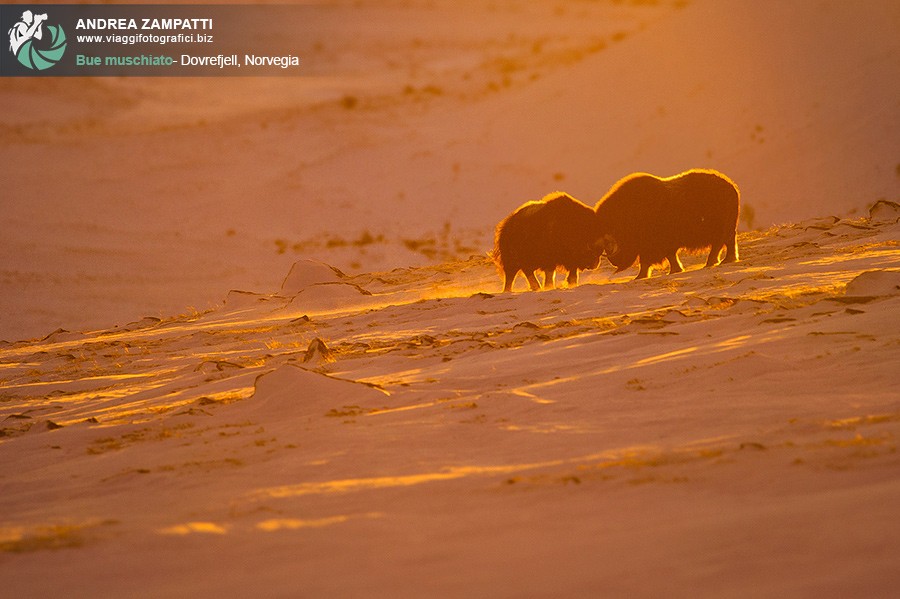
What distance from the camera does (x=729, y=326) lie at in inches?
239

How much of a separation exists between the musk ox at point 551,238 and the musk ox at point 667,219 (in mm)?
201

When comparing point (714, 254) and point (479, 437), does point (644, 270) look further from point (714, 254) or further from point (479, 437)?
point (479, 437)

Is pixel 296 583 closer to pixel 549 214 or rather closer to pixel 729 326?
pixel 729 326

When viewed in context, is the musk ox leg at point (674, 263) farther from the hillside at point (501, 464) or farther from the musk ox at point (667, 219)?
the hillside at point (501, 464)

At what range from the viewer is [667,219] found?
11.3 metres

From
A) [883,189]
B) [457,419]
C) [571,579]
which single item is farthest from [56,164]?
[571,579]

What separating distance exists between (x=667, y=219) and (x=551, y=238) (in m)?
1.26

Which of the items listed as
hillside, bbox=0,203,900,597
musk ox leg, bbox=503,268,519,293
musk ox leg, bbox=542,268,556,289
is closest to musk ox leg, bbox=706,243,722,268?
musk ox leg, bbox=542,268,556,289

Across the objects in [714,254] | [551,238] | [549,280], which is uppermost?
[551,238]

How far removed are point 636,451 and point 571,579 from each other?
3.69ft

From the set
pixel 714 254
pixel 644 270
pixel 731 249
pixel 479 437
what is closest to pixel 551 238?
pixel 644 270

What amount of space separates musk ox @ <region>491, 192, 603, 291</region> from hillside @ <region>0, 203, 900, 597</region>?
13.1ft

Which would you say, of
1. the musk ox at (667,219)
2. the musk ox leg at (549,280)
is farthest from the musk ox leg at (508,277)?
the musk ox at (667,219)

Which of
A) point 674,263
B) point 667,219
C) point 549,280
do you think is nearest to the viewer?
point 667,219
